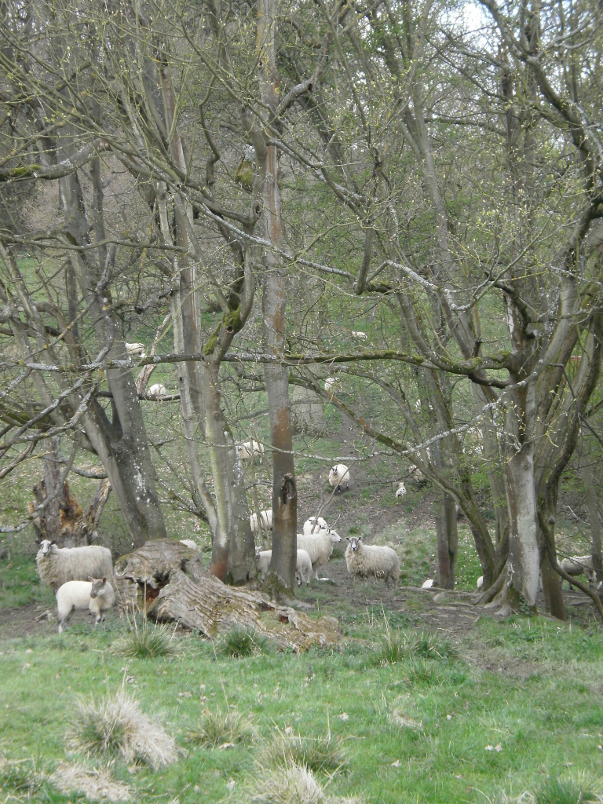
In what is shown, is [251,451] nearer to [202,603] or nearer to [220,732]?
[202,603]

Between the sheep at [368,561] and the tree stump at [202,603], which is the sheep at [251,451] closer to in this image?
the tree stump at [202,603]

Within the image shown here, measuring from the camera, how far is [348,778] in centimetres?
526

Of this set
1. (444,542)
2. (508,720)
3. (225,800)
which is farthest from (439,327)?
(225,800)

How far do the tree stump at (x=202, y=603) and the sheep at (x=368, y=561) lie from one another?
539 cm

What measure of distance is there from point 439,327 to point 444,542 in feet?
15.7

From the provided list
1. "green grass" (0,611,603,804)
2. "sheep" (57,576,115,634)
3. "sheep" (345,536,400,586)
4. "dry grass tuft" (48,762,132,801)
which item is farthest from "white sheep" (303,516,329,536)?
"dry grass tuft" (48,762,132,801)

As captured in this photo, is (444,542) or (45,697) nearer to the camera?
(45,697)

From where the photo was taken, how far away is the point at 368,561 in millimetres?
15797

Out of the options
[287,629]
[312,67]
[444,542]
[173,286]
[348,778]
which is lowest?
[444,542]

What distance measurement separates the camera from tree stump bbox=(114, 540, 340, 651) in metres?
9.44

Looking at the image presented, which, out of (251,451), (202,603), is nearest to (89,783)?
(202,603)

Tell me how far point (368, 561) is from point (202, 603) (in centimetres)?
645

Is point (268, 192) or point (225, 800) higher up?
point (268, 192)

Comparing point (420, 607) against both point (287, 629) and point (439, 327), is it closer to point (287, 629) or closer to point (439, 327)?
point (287, 629)
